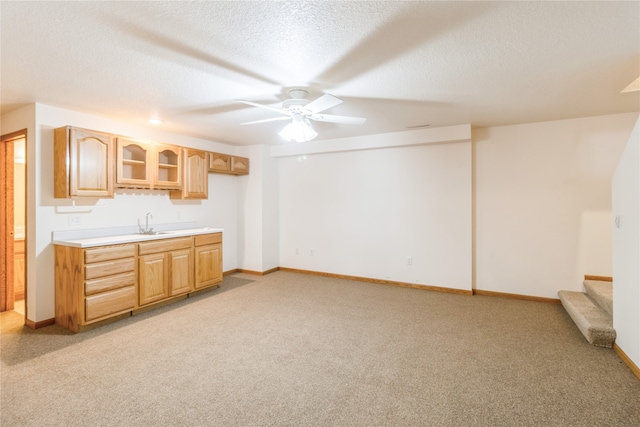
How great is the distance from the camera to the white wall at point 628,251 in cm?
243

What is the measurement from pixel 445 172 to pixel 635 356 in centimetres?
290

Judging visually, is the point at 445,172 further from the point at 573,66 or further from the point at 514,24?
the point at 514,24

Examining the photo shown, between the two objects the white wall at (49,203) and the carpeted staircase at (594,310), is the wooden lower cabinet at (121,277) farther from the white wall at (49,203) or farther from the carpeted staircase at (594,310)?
the carpeted staircase at (594,310)

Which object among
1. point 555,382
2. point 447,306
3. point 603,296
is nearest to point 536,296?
point 603,296

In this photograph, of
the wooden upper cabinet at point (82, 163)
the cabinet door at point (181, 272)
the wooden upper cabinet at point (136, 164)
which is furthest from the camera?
the cabinet door at point (181, 272)

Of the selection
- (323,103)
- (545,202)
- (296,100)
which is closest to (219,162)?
(296,100)

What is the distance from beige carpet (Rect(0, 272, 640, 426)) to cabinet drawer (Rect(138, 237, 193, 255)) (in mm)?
760

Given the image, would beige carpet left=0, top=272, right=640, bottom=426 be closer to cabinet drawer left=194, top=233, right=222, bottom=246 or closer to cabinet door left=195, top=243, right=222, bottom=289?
cabinet door left=195, top=243, right=222, bottom=289

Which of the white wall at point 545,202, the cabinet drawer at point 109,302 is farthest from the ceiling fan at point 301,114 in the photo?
the white wall at point 545,202

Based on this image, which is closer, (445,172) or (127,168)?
(127,168)

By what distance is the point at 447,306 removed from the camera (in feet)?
13.1

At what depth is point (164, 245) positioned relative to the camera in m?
3.99

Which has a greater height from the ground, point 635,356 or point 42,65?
point 42,65

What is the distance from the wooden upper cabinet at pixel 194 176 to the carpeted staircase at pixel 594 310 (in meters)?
5.03
